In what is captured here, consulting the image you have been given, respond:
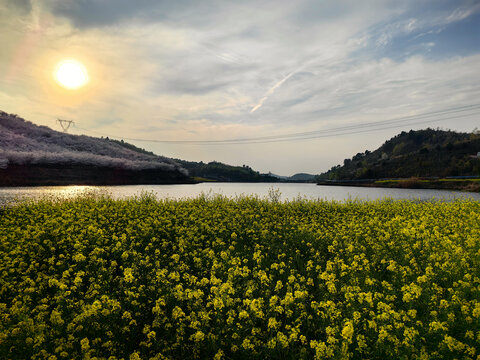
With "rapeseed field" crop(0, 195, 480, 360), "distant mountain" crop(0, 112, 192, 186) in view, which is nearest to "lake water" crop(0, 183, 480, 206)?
"distant mountain" crop(0, 112, 192, 186)

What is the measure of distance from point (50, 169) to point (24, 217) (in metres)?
48.4

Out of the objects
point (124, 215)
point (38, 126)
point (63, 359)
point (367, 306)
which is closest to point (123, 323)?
point (63, 359)

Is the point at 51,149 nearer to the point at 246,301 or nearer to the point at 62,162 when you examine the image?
the point at 62,162

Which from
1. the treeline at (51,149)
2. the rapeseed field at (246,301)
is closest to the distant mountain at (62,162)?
the treeline at (51,149)

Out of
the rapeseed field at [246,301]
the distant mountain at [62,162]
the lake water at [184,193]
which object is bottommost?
the rapeseed field at [246,301]

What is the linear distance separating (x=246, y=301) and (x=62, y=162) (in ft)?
221

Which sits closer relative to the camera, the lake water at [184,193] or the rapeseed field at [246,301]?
the rapeseed field at [246,301]

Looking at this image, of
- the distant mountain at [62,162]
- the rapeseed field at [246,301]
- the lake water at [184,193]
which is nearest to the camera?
the rapeseed field at [246,301]

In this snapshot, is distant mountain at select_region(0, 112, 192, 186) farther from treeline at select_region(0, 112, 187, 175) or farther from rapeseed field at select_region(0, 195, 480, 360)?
rapeseed field at select_region(0, 195, 480, 360)

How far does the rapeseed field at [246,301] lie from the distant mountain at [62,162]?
48.6 metres

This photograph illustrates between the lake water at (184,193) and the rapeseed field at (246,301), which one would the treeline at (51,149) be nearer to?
the lake water at (184,193)

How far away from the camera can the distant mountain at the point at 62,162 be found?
169 ft

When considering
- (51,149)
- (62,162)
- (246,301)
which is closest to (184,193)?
(246,301)

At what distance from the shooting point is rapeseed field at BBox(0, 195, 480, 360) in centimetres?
481
